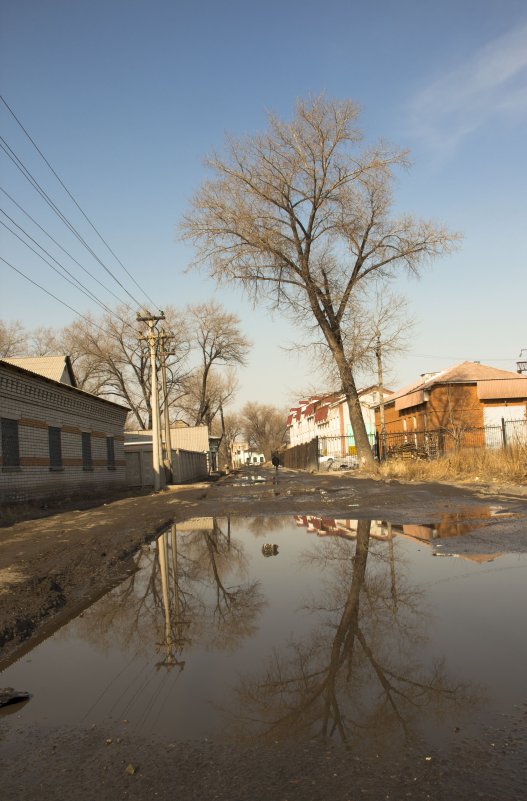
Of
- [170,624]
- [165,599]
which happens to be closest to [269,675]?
[170,624]

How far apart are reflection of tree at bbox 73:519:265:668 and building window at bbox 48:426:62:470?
41.6 feet

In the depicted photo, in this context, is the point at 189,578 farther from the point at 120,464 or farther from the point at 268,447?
the point at 268,447

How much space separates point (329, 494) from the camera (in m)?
18.8

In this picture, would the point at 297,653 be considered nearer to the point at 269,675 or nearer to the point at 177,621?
the point at 269,675

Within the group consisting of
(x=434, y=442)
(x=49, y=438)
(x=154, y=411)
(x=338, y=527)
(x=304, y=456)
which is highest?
(x=154, y=411)

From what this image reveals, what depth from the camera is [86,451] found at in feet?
82.7

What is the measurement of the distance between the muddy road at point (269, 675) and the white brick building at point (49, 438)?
314 inches

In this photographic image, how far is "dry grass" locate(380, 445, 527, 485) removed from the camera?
18.1 m

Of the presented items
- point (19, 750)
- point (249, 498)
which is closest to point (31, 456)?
point (249, 498)

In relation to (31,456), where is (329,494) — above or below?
below

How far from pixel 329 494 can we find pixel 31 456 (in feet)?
29.6

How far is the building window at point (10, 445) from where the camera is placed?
17.2 m

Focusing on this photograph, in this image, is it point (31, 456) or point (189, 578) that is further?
point (31, 456)

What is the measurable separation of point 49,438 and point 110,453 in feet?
27.3
